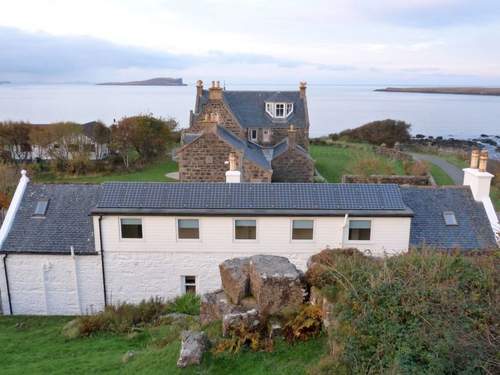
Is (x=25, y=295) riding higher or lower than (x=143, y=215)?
lower

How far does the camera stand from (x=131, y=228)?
56.8 ft

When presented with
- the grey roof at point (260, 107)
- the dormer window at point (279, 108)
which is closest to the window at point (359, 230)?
the grey roof at point (260, 107)

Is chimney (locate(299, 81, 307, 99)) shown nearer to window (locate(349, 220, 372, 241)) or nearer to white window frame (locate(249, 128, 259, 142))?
white window frame (locate(249, 128, 259, 142))

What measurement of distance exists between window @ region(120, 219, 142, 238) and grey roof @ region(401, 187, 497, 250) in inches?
429

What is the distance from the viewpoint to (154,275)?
17547 mm

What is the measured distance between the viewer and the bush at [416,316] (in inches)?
284

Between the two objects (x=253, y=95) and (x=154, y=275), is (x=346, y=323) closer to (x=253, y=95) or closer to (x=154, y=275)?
(x=154, y=275)

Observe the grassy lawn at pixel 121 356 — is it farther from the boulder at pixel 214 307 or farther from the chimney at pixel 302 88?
the chimney at pixel 302 88

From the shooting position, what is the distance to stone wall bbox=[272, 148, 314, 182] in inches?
1404

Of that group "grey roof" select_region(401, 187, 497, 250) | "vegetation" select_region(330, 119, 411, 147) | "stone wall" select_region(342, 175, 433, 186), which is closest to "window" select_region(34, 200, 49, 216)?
"grey roof" select_region(401, 187, 497, 250)

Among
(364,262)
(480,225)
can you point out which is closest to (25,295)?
(364,262)

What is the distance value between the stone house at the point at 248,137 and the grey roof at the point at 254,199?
9945 millimetres

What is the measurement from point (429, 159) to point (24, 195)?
50.2 meters

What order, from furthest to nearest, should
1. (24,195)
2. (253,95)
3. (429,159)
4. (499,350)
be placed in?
(429,159) → (253,95) → (24,195) → (499,350)
